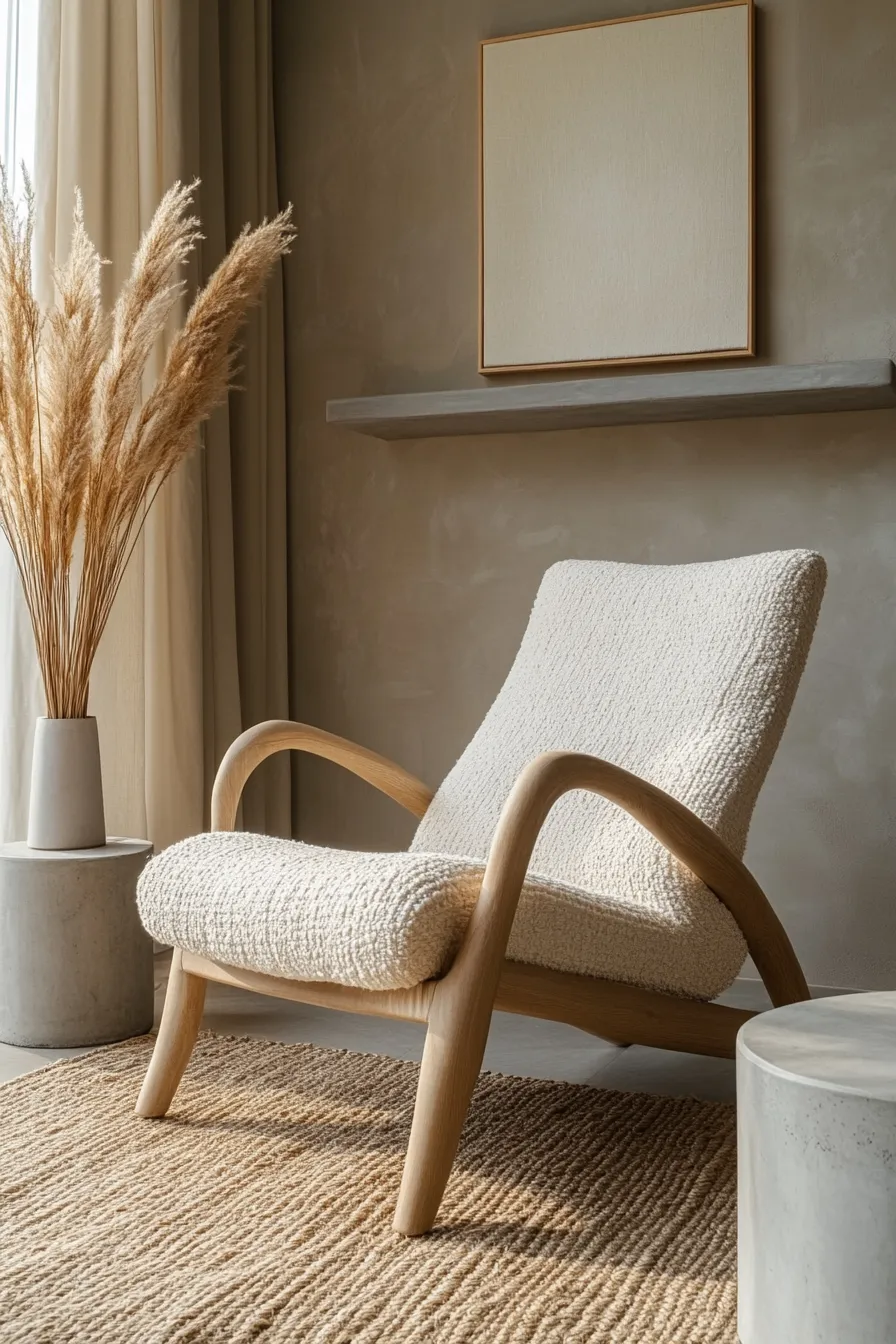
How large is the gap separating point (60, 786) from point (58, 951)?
0.28m

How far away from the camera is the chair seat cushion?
1.55 m

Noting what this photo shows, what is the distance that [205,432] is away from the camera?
3.15 meters

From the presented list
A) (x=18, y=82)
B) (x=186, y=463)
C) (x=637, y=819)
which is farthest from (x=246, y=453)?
(x=637, y=819)

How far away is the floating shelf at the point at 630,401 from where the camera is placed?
267 centimetres

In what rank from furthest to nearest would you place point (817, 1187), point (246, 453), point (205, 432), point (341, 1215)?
point (246, 453) < point (205, 432) < point (341, 1215) < point (817, 1187)

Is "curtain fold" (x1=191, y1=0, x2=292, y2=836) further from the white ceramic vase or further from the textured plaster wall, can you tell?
the white ceramic vase

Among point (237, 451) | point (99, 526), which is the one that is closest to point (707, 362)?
point (237, 451)

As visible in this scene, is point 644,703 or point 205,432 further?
point 205,432

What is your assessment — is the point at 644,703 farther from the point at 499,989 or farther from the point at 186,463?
the point at 186,463

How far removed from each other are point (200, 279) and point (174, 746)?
1057mm

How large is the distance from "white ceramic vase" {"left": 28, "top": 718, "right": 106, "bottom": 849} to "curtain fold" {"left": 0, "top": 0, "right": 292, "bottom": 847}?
259mm

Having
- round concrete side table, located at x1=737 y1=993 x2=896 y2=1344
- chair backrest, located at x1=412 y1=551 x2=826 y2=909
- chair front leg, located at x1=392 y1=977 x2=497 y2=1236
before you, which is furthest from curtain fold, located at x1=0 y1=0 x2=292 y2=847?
round concrete side table, located at x1=737 y1=993 x2=896 y2=1344

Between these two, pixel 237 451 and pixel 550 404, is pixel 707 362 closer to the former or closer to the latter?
pixel 550 404

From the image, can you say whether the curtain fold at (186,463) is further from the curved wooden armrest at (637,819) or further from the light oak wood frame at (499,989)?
the curved wooden armrest at (637,819)
